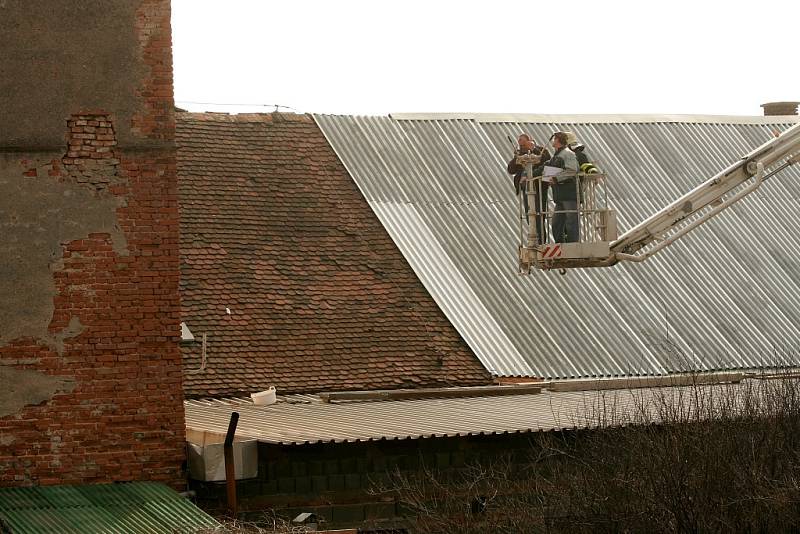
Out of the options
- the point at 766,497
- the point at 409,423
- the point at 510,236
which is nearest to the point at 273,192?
the point at 510,236

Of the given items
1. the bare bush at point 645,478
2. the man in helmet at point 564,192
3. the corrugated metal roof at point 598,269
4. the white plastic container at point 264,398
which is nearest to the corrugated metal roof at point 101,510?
the bare bush at point 645,478

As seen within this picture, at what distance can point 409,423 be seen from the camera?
17094 millimetres

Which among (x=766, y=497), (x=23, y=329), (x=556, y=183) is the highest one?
(x=556, y=183)

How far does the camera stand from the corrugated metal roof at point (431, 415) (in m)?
16.2

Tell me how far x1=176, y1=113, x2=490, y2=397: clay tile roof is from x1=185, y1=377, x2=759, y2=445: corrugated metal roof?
52.3 inches

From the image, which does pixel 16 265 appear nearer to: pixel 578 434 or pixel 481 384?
pixel 578 434

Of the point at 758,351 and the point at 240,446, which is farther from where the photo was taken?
the point at 758,351

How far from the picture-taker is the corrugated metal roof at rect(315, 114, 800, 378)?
22766mm

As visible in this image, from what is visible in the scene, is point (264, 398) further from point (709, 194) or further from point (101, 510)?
point (709, 194)

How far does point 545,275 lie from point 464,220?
62.0 inches

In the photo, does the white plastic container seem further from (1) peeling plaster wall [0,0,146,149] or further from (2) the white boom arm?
(1) peeling plaster wall [0,0,146,149]

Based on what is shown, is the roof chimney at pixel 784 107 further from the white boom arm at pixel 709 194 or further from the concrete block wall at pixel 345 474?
the concrete block wall at pixel 345 474

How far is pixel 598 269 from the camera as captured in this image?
24.6m

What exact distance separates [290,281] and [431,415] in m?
4.98
